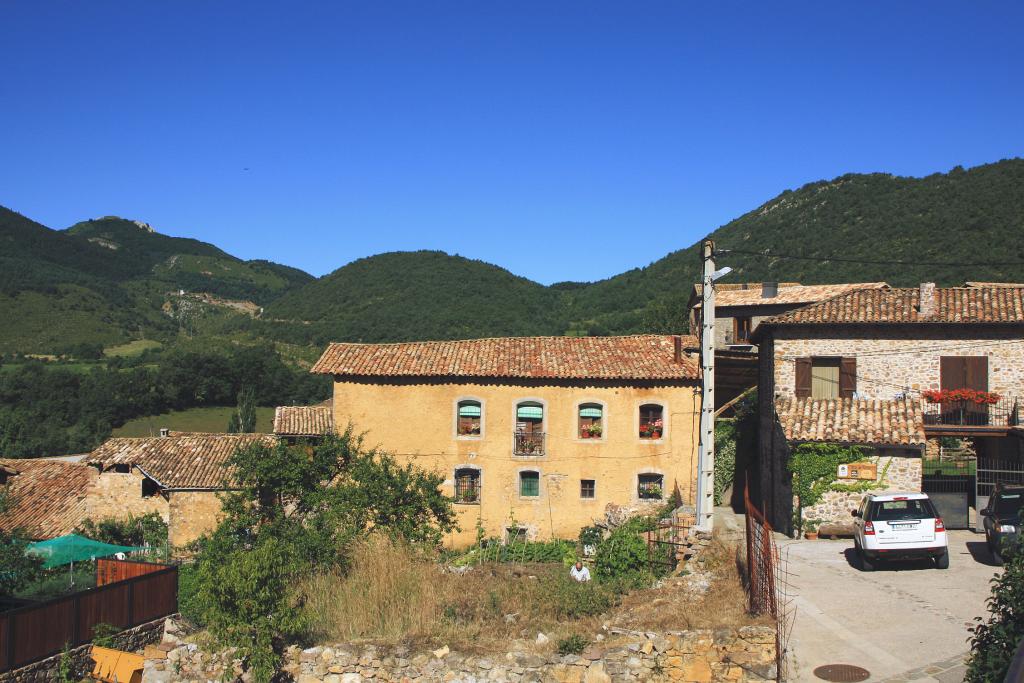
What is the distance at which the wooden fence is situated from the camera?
16312 millimetres

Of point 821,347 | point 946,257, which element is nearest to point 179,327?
point 946,257

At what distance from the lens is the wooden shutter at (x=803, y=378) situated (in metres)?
23.9

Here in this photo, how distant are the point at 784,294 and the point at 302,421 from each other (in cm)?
2149

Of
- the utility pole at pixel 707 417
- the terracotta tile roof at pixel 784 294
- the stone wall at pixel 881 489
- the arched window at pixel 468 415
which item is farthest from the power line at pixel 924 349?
the arched window at pixel 468 415

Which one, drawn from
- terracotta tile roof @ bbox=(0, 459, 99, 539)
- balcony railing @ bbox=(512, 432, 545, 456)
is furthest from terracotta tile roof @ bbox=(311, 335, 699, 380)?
terracotta tile roof @ bbox=(0, 459, 99, 539)

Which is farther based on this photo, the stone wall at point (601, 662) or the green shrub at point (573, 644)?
the green shrub at point (573, 644)

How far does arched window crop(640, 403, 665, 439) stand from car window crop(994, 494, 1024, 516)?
12135 millimetres

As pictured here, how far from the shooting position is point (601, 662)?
1126 centimetres

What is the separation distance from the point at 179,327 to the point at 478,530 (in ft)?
374

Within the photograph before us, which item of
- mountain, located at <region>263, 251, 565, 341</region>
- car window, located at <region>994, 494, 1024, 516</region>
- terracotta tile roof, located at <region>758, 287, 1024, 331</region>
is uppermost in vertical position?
mountain, located at <region>263, 251, 565, 341</region>

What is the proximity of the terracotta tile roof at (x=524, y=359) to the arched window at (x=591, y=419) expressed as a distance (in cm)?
110

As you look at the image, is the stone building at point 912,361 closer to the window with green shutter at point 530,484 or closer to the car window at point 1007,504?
the car window at point 1007,504

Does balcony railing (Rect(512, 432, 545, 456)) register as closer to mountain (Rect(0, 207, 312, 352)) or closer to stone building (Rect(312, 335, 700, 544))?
stone building (Rect(312, 335, 700, 544))

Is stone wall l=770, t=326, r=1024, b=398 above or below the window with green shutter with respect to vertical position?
above
